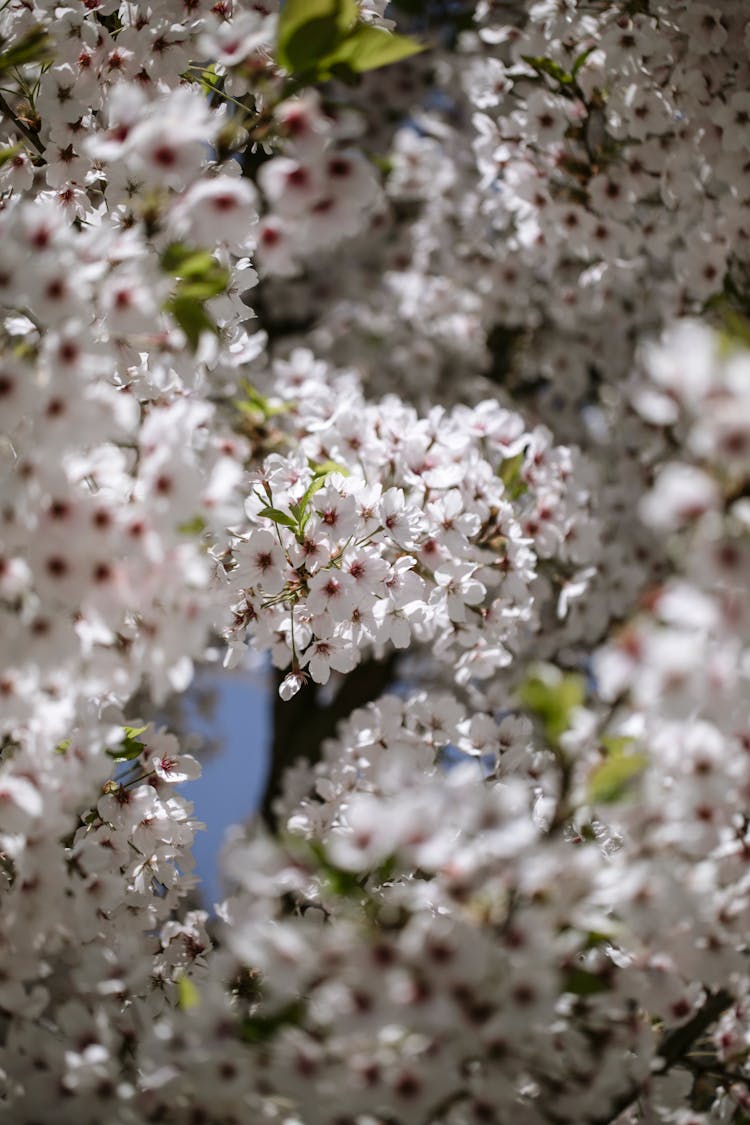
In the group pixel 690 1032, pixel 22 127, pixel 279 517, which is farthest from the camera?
pixel 22 127

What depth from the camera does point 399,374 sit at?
5.93 metres

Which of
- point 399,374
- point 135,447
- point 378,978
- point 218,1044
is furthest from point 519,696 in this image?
point 399,374

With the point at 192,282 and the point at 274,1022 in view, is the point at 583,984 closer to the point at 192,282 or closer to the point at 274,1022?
the point at 274,1022

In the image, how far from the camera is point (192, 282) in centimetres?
169

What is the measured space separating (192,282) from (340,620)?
0.94m

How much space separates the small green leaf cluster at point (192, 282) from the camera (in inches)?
62.4

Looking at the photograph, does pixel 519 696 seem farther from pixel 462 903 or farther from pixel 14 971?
pixel 14 971

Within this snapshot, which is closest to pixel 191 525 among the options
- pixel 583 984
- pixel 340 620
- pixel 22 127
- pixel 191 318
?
pixel 191 318

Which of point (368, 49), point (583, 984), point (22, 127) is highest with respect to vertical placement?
point (22, 127)

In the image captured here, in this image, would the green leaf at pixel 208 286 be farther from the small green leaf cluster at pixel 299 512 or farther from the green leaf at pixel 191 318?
the small green leaf cluster at pixel 299 512

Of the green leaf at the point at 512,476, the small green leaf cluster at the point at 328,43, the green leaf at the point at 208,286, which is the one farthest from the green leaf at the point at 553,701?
the green leaf at the point at 512,476

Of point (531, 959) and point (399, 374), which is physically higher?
point (531, 959)

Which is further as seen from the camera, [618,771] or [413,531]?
[413,531]

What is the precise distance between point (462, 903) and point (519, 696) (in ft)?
1.12
